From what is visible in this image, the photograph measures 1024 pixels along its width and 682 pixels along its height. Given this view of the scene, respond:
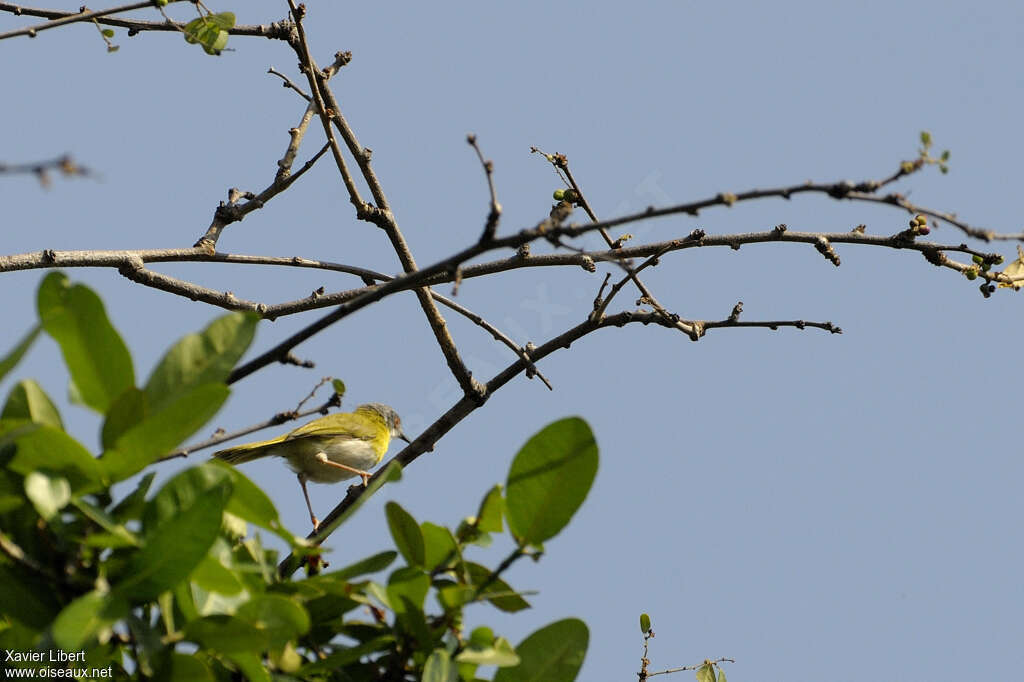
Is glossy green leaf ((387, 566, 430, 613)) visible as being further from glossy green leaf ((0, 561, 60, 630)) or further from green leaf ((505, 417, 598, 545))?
glossy green leaf ((0, 561, 60, 630))

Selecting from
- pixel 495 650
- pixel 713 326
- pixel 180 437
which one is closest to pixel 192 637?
pixel 180 437

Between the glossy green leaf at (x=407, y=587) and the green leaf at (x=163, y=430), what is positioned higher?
the green leaf at (x=163, y=430)

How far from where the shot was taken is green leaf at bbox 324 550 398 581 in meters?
1.92

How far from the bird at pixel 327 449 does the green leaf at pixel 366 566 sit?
3900mm

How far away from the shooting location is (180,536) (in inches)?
64.6

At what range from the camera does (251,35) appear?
4.23 meters

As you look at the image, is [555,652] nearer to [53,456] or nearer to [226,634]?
[226,634]

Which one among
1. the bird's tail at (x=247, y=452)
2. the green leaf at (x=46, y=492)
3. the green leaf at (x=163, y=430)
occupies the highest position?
the bird's tail at (x=247, y=452)

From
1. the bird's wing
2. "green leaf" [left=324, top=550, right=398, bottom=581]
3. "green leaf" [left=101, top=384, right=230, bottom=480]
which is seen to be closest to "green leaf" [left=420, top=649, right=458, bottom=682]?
"green leaf" [left=324, top=550, right=398, bottom=581]

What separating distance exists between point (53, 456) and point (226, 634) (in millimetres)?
403

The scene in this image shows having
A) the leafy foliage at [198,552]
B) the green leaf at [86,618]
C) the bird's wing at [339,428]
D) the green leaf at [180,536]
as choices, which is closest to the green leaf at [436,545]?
the leafy foliage at [198,552]

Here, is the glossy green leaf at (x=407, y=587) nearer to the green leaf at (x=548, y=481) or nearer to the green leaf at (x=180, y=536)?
the green leaf at (x=548, y=481)

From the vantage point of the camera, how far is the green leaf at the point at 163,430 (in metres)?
1.64

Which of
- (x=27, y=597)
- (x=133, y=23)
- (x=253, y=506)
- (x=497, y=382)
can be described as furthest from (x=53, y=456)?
(x=133, y=23)
